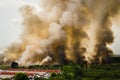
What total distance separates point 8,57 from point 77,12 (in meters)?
12.7

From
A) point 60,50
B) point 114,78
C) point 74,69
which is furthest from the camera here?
point 60,50

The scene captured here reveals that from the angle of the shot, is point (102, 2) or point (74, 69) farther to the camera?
point (102, 2)

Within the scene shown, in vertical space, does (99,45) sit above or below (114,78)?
above

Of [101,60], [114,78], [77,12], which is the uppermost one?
[77,12]

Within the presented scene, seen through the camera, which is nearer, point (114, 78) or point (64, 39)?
point (114, 78)

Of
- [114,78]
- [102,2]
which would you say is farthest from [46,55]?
[114,78]

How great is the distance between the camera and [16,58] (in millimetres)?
51844

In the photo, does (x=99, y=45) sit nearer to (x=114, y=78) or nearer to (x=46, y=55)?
(x=46, y=55)

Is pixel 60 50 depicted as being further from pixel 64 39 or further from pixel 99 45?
pixel 99 45

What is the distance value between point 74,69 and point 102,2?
15502mm

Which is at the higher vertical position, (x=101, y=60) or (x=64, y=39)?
(x=64, y=39)

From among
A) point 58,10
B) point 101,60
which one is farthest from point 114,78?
point 58,10

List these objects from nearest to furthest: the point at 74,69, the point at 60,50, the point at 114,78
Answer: the point at 114,78 → the point at 74,69 → the point at 60,50

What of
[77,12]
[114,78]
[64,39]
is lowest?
[114,78]
